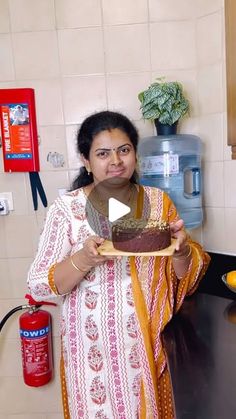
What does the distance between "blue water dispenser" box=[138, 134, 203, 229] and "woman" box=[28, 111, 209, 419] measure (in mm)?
332

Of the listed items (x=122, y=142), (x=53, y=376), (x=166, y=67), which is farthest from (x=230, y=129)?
(x=53, y=376)

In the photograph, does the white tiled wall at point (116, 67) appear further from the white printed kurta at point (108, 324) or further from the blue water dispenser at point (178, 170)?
the white printed kurta at point (108, 324)

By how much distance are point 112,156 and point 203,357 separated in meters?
0.54

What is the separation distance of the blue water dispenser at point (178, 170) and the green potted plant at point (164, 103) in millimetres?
83

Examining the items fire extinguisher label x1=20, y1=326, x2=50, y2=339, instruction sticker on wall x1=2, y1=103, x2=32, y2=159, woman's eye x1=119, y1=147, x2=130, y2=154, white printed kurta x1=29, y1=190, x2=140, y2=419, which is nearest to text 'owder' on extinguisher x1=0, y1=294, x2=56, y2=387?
fire extinguisher label x1=20, y1=326, x2=50, y2=339

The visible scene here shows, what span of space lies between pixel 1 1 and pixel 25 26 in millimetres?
128

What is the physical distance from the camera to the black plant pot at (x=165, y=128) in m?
1.28

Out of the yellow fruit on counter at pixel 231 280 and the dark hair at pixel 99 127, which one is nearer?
the dark hair at pixel 99 127

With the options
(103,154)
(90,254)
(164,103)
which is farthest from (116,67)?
(90,254)

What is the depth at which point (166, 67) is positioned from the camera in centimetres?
A: 135

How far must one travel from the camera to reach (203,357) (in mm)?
831

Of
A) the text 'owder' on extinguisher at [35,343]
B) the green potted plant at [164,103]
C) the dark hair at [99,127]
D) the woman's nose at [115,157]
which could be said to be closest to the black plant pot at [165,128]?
the green potted plant at [164,103]

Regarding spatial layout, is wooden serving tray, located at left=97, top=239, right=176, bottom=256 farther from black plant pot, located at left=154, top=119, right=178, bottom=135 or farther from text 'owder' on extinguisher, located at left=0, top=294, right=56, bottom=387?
text 'owder' on extinguisher, located at left=0, top=294, right=56, bottom=387

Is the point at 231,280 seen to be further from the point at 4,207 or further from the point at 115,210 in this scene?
the point at 4,207
